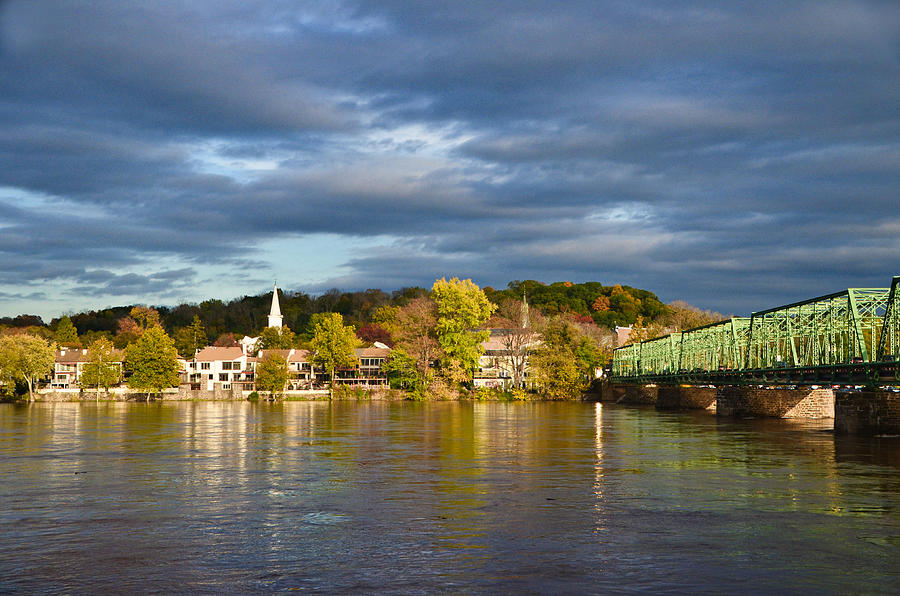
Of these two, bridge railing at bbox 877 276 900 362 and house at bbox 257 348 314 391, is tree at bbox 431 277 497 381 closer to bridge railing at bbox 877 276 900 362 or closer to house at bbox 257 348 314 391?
house at bbox 257 348 314 391

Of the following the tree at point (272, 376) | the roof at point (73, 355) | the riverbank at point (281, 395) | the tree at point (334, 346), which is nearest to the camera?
the riverbank at point (281, 395)

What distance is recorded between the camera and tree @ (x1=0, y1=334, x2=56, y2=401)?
147375 millimetres

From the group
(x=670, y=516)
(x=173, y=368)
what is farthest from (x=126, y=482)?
(x=173, y=368)

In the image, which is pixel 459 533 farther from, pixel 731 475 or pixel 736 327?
pixel 736 327

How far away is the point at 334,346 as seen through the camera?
159 meters

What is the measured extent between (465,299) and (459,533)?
106 metres

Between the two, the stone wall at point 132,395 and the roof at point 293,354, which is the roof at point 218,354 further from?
the stone wall at point 132,395

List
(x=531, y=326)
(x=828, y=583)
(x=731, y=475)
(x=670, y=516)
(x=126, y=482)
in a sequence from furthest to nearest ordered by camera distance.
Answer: (x=531, y=326)
(x=731, y=475)
(x=126, y=482)
(x=670, y=516)
(x=828, y=583)

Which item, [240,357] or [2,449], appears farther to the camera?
[240,357]

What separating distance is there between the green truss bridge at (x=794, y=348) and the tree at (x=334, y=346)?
47426 mm

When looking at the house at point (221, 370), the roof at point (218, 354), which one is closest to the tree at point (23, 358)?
the house at point (221, 370)

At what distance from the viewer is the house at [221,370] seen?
585 feet

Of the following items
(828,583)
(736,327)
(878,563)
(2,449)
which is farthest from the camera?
(736,327)

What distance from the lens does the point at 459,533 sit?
70.2 ft
